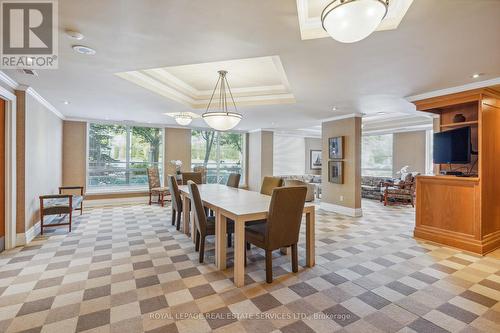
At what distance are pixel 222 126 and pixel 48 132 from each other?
390cm

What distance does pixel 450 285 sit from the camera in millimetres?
2588

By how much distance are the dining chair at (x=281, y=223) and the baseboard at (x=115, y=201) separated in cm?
555

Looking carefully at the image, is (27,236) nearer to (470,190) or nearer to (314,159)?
(470,190)

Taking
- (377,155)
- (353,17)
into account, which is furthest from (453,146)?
(377,155)

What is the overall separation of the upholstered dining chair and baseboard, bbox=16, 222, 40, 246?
2.82 m

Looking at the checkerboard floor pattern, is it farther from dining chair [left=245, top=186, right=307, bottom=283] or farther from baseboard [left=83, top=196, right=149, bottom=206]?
baseboard [left=83, top=196, right=149, bottom=206]

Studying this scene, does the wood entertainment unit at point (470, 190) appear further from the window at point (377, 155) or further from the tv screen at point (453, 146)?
the window at point (377, 155)

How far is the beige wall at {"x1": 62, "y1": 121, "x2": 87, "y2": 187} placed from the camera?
648 centimetres

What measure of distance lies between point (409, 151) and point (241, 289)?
28.1 feet

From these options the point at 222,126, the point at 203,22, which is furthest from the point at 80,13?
the point at 222,126

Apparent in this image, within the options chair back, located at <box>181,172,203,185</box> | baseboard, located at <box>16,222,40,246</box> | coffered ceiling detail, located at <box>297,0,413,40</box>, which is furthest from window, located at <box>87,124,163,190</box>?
coffered ceiling detail, located at <box>297,0,413,40</box>

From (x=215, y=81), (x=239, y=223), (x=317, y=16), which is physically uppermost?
(x=215, y=81)

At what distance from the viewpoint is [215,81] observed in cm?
433

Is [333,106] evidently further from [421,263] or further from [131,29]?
[131,29]
